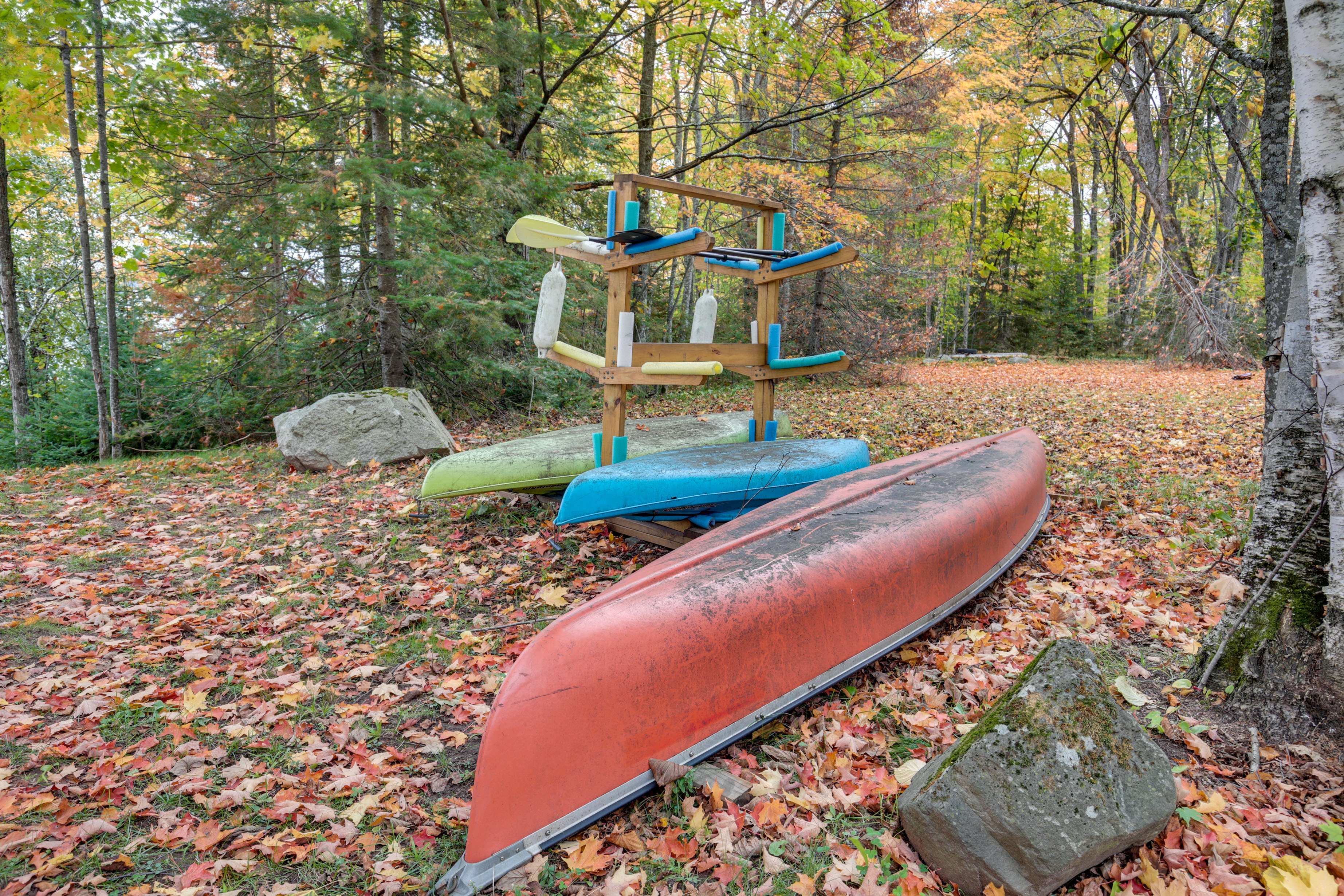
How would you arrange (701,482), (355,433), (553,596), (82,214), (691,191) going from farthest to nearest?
(82,214) → (355,433) → (691,191) → (701,482) → (553,596)

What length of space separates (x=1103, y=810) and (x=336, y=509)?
5502mm

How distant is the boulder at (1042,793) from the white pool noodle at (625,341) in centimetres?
315

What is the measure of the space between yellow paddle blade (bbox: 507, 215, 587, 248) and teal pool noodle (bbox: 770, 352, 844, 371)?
74.0 inches

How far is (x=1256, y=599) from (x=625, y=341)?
3455mm

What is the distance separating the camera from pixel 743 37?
38.5 ft

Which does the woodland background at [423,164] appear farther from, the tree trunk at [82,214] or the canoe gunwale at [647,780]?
the canoe gunwale at [647,780]

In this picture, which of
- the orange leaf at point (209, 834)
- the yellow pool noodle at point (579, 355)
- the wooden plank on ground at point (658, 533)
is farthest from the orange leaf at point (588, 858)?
the yellow pool noodle at point (579, 355)

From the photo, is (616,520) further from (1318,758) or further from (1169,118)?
(1169,118)

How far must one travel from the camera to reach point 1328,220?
2.19 metres

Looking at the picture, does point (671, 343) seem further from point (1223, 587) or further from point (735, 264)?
point (1223, 587)

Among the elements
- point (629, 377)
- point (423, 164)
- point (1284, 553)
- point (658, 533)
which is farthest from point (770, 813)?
point (423, 164)

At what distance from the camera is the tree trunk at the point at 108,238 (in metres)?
7.70

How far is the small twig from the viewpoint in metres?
2.48

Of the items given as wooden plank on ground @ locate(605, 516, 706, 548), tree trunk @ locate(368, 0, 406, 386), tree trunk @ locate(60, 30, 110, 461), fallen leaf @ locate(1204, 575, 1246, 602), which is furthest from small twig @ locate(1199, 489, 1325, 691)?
tree trunk @ locate(60, 30, 110, 461)
